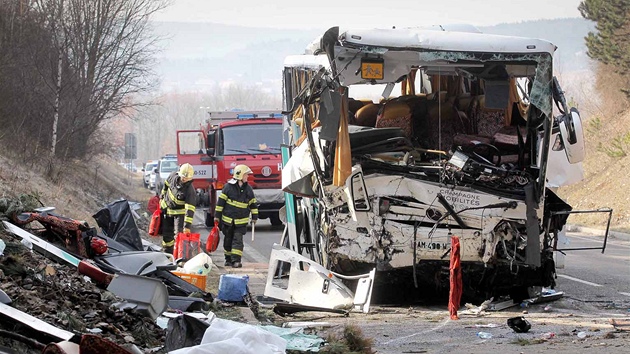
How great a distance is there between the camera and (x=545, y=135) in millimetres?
10359

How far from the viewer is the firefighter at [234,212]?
1581cm

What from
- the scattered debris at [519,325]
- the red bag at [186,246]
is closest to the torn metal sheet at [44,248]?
the scattered debris at [519,325]

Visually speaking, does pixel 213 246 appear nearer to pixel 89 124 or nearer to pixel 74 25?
pixel 89 124

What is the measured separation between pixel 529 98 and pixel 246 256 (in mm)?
8625

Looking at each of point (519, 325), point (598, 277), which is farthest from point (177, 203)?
point (519, 325)

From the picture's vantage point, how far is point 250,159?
24469 millimetres

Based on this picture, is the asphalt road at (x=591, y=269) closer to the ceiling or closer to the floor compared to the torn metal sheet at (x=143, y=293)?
closer to the floor

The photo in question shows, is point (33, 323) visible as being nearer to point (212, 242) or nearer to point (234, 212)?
point (212, 242)

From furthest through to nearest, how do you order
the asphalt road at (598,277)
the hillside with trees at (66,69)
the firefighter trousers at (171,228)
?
1. the hillside with trees at (66,69)
2. the firefighter trousers at (171,228)
3. the asphalt road at (598,277)

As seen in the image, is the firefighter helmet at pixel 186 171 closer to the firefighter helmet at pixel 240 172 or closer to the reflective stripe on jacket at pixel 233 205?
the reflective stripe on jacket at pixel 233 205

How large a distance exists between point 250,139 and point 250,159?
0.72 meters

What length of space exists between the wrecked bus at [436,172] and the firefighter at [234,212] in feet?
14.9

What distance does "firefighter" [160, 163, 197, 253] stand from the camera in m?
15.1

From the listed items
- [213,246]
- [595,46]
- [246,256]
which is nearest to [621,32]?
[595,46]
